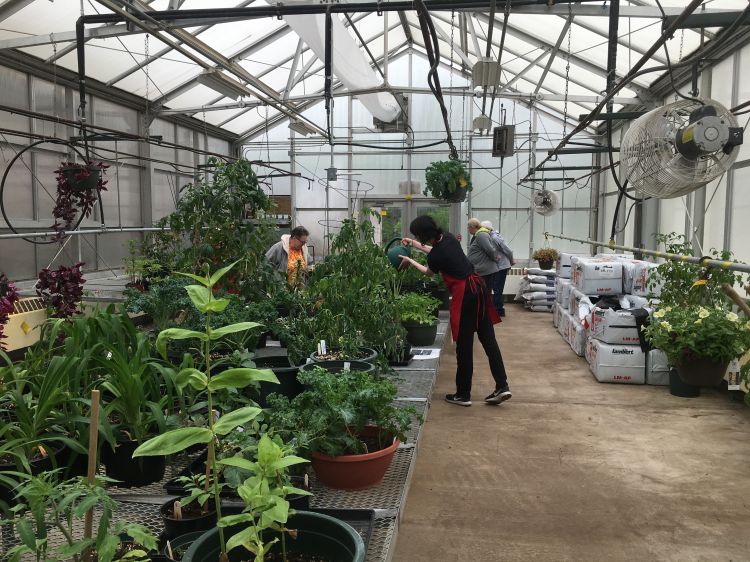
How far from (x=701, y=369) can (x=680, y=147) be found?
107 inches

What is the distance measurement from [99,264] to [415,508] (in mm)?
7380

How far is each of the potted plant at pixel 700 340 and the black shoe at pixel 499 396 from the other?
1.39 meters

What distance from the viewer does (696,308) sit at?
4.99m

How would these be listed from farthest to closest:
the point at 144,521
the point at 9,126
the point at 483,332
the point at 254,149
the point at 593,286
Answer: the point at 254,149, the point at 9,126, the point at 593,286, the point at 483,332, the point at 144,521

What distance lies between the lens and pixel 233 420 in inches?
52.4

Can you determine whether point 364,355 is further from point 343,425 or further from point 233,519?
point 233,519

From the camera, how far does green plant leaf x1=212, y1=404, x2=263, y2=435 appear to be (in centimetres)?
128

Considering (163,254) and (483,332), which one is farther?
(163,254)

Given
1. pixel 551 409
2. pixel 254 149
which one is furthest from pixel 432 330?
pixel 254 149

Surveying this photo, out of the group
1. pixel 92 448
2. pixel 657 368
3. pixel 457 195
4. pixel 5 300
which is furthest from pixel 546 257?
pixel 92 448

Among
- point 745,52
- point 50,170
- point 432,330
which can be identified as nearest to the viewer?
point 432,330

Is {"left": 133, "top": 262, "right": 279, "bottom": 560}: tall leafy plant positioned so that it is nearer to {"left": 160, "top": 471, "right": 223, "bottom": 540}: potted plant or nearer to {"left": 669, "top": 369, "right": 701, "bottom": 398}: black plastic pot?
{"left": 160, "top": 471, "right": 223, "bottom": 540}: potted plant

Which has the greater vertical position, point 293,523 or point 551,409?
point 293,523

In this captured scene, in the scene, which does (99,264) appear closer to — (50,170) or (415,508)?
(50,170)
